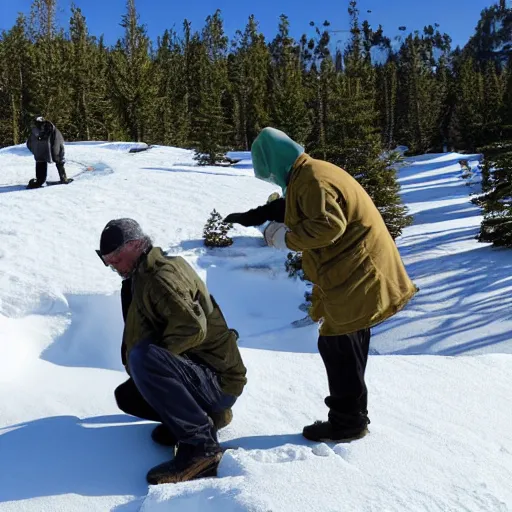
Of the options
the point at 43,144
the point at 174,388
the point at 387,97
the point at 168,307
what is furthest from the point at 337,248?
the point at 387,97

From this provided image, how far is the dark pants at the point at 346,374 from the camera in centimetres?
247

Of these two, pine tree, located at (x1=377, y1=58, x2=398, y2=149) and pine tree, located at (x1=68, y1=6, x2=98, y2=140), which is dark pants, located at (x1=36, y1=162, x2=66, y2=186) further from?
pine tree, located at (x1=377, y1=58, x2=398, y2=149)

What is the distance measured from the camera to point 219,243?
8.80 meters

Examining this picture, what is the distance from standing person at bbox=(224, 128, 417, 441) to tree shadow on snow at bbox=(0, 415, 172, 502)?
3.16 ft

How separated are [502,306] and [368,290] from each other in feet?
20.7

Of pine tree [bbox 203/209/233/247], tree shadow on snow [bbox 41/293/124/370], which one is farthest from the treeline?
tree shadow on snow [bbox 41/293/124/370]

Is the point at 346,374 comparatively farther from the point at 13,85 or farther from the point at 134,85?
the point at 13,85

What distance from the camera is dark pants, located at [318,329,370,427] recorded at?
2.47m

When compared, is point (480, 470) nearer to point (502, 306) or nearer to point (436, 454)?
point (436, 454)

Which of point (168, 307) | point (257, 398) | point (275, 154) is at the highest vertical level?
point (275, 154)

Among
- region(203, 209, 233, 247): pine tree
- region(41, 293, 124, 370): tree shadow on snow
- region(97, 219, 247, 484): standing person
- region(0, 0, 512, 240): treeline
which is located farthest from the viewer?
region(0, 0, 512, 240): treeline

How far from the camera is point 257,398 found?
325 cm

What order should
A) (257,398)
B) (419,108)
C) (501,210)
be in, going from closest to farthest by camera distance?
(257,398) → (501,210) → (419,108)

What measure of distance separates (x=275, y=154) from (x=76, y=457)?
1661 mm
